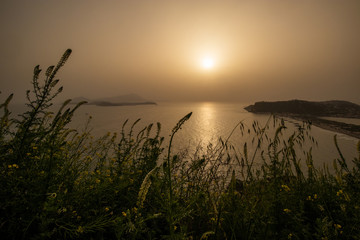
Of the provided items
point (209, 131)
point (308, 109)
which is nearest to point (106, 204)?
point (209, 131)

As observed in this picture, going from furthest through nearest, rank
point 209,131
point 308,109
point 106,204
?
1. point 308,109
2. point 209,131
3. point 106,204

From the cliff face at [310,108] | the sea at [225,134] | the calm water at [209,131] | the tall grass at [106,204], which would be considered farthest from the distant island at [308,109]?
the tall grass at [106,204]

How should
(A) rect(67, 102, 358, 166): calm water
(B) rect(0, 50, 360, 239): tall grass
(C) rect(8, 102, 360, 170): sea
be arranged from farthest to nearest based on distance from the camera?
(A) rect(67, 102, 358, 166): calm water
(C) rect(8, 102, 360, 170): sea
(B) rect(0, 50, 360, 239): tall grass

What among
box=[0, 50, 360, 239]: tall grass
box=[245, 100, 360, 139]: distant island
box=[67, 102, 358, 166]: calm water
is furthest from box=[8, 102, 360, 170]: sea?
box=[245, 100, 360, 139]: distant island

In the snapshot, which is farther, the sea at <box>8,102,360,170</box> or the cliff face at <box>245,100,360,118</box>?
the cliff face at <box>245,100,360,118</box>

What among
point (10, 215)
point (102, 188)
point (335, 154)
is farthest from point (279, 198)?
point (335, 154)

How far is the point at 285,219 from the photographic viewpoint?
2.45 metres

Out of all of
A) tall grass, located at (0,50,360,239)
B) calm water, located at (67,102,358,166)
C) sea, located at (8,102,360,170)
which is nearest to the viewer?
tall grass, located at (0,50,360,239)

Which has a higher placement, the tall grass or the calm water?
the tall grass

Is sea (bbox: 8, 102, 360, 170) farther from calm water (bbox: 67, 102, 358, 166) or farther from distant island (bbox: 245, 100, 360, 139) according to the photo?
distant island (bbox: 245, 100, 360, 139)

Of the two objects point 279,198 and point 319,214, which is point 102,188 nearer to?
point 279,198

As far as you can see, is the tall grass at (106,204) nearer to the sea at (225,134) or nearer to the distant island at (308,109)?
the sea at (225,134)

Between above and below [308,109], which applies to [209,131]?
below

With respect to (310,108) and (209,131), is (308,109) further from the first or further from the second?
(209,131)
